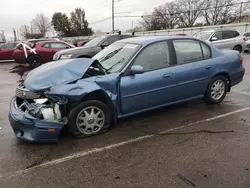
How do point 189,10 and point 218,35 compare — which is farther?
point 189,10

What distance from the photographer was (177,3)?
5853 cm

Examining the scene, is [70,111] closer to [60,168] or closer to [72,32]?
[60,168]

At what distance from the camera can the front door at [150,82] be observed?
3.90 m

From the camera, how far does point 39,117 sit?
11.1 ft

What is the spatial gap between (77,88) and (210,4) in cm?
5662

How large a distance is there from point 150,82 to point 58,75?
156 centimetres

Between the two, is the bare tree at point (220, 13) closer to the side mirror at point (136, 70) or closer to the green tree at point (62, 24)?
the green tree at point (62, 24)

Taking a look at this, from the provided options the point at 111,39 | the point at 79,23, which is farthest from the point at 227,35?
the point at 79,23

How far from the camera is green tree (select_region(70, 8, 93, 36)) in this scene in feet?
206

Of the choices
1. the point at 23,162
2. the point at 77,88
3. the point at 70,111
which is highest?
the point at 77,88

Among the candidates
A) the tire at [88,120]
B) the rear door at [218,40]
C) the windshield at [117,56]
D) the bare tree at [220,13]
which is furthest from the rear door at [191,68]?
the bare tree at [220,13]

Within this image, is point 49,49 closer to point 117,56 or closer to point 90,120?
point 117,56

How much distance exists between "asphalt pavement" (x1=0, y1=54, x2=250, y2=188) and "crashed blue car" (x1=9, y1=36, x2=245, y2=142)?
291 mm

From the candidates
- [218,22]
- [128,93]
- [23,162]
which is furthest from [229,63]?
[218,22]
